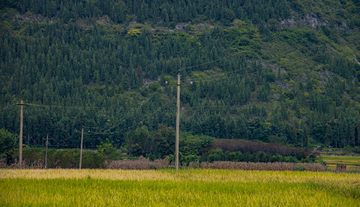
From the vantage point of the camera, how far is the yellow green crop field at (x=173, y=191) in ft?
57.9

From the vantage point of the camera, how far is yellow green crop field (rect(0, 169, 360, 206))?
17641 mm

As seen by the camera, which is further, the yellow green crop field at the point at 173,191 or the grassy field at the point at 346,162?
the grassy field at the point at 346,162

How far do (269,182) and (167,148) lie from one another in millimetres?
78433

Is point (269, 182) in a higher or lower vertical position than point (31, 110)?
→ lower

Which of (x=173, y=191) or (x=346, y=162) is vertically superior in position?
(x=173, y=191)

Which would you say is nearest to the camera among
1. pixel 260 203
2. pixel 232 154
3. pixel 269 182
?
pixel 260 203

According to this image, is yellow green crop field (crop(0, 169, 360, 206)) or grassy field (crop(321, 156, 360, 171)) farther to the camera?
grassy field (crop(321, 156, 360, 171))

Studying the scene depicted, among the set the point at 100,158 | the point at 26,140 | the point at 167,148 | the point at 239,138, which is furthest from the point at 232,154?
the point at 26,140

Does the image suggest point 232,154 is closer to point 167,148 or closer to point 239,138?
point 167,148

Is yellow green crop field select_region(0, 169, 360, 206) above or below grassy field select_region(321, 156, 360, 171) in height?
above

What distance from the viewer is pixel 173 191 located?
2117 cm

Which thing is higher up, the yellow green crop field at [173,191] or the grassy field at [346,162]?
the yellow green crop field at [173,191]

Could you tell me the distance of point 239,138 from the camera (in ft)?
552

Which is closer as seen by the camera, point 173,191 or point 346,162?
point 173,191
